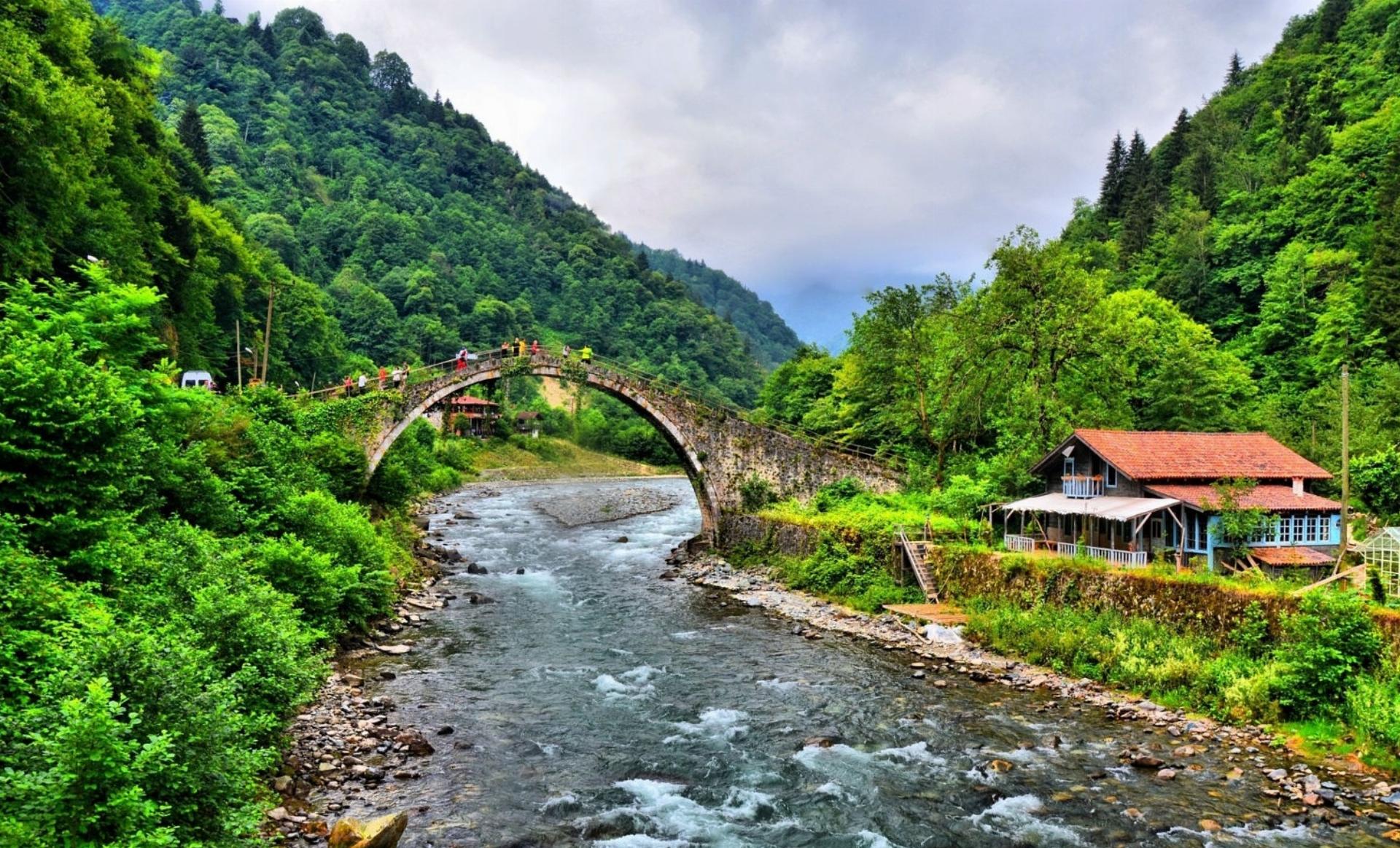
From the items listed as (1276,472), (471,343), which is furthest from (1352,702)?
(471,343)

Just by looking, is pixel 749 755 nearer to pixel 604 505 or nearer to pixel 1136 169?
pixel 604 505

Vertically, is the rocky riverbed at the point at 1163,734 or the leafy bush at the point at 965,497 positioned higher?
the leafy bush at the point at 965,497

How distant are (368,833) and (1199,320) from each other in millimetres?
57923

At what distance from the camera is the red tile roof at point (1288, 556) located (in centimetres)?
1961

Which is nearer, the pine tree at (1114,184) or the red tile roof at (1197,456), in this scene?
the red tile roof at (1197,456)

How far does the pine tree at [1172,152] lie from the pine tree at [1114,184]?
376cm

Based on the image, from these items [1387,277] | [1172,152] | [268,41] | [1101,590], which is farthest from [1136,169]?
[268,41]

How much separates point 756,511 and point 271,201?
97.8 meters

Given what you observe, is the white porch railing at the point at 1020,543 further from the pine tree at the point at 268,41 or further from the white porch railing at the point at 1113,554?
the pine tree at the point at 268,41

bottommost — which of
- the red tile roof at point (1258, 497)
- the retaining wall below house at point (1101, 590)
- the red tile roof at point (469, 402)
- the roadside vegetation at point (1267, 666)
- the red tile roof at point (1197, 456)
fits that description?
the roadside vegetation at point (1267, 666)

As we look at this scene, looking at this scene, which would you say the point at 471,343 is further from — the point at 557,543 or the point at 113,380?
the point at 113,380

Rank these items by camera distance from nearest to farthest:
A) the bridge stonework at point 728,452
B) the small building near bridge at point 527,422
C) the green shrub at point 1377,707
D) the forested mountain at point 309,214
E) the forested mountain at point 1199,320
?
the green shrub at point 1377,707 < the forested mountain at point 309,214 < the forested mountain at point 1199,320 < the bridge stonework at point 728,452 < the small building near bridge at point 527,422

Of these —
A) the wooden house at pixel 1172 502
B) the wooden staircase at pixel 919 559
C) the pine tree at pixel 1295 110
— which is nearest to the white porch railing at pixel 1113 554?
the wooden house at pixel 1172 502

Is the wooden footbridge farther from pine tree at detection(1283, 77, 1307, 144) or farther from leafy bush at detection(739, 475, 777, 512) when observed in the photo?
pine tree at detection(1283, 77, 1307, 144)
